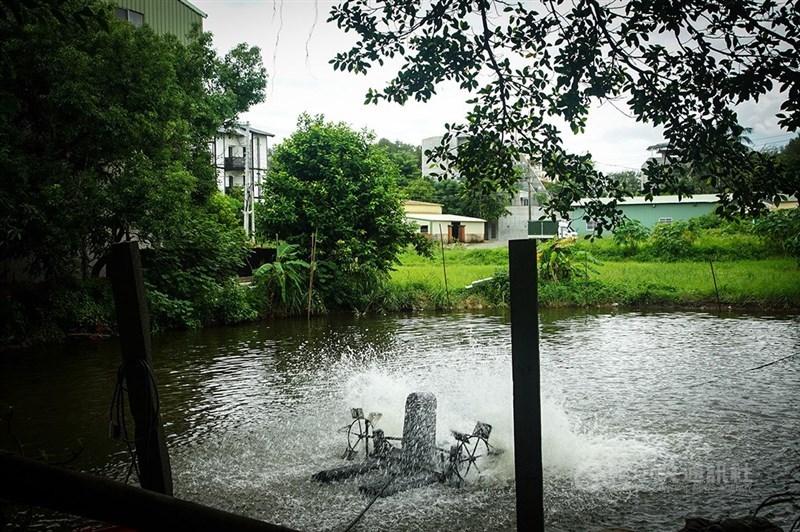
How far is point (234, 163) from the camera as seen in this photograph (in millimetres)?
40906

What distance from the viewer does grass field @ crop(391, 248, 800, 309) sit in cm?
1833

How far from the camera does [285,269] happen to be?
1822cm

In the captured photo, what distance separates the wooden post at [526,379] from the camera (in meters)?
3.60

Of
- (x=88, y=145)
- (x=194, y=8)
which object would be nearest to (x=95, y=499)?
(x=88, y=145)

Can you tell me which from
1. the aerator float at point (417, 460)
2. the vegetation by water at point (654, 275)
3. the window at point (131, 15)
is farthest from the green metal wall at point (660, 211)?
the aerator float at point (417, 460)

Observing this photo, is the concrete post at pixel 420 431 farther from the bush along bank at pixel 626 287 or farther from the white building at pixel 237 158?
the white building at pixel 237 158

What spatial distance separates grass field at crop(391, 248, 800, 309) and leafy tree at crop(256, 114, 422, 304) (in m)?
1.58

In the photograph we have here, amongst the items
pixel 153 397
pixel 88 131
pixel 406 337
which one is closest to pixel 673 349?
pixel 406 337

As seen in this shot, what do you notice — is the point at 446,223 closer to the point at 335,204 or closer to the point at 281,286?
the point at 335,204

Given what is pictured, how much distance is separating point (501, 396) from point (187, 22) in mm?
19883

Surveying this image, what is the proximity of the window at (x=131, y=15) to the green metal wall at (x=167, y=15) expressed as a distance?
→ 0.10 metres

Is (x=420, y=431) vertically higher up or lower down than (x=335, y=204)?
lower down

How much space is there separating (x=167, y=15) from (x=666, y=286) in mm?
18288

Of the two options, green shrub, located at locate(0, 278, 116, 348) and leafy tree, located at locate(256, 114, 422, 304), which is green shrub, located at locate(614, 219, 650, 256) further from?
green shrub, located at locate(0, 278, 116, 348)
